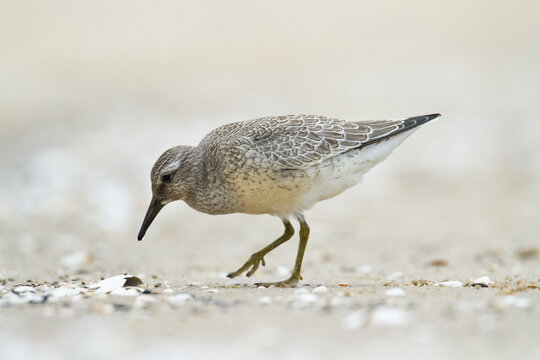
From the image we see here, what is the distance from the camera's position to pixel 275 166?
6738 millimetres

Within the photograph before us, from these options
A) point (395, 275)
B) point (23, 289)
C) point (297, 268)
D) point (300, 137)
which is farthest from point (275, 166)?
point (23, 289)

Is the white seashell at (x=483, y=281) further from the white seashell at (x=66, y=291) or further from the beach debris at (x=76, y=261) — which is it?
the beach debris at (x=76, y=261)

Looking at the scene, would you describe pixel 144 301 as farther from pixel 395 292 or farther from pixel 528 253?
pixel 528 253

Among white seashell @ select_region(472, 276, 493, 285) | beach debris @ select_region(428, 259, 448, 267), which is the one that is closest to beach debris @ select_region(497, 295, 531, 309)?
white seashell @ select_region(472, 276, 493, 285)

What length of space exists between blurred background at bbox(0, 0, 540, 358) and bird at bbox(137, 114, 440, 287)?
97 centimetres

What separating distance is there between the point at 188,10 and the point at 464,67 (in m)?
10.1

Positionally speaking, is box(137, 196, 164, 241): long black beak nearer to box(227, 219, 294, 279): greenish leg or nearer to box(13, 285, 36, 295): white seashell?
box(227, 219, 294, 279): greenish leg

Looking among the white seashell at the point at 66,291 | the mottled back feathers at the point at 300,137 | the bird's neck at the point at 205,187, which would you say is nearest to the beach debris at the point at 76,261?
the bird's neck at the point at 205,187

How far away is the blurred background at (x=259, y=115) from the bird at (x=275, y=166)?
3.18 ft

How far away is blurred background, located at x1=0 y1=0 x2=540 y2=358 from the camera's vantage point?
9820 millimetres

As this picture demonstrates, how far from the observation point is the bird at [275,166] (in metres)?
6.77

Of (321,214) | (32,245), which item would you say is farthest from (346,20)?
(32,245)

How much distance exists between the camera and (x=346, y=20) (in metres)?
24.5

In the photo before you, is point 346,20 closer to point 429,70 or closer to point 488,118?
point 429,70
